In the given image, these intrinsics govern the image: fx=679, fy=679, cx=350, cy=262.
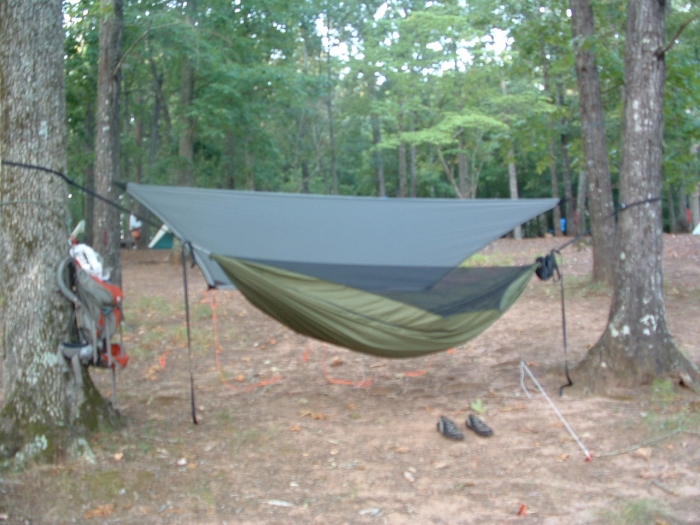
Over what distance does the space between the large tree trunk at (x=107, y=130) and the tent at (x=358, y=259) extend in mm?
2653

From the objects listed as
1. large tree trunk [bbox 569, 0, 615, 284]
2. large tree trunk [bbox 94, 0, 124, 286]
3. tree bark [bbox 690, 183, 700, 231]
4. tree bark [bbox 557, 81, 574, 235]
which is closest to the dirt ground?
large tree trunk [bbox 94, 0, 124, 286]

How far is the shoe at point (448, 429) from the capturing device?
13.0ft

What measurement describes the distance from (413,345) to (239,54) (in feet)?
33.8

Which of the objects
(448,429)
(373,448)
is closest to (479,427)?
(448,429)

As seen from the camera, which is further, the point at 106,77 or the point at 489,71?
the point at 489,71

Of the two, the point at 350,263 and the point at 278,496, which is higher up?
the point at 350,263

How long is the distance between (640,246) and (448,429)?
1.84 m

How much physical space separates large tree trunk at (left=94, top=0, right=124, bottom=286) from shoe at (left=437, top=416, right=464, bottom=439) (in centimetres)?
427

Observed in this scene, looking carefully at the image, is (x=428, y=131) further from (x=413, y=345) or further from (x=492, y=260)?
(x=413, y=345)

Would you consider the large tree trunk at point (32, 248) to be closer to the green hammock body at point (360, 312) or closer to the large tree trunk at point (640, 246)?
the green hammock body at point (360, 312)

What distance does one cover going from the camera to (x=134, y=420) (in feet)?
13.7

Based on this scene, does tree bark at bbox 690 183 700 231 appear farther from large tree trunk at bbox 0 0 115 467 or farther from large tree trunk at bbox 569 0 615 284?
large tree trunk at bbox 0 0 115 467

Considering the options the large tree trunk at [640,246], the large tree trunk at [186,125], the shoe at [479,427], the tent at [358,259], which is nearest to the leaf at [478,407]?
the shoe at [479,427]

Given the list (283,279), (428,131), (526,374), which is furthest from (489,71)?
(283,279)
